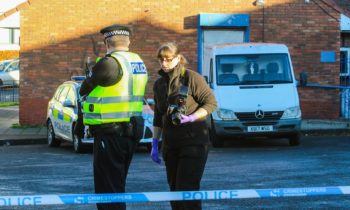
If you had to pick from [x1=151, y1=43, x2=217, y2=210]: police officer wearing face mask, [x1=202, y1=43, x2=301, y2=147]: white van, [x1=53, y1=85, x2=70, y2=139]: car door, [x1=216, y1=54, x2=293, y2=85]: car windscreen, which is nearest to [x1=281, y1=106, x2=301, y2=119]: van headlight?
[x1=202, y1=43, x2=301, y2=147]: white van

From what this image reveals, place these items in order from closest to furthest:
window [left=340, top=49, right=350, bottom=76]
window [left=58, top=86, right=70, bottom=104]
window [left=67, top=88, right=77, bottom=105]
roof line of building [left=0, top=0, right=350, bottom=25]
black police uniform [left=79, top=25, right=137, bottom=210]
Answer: black police uniform [left=79, top=25, right=137, bottom=210], window [left=67, top=88, right=77, bottom=105], window [left=58, top=86, right=70, bottom=104], roof line of building [left=0, top=0, right=350, bottom=25], window [left=340, top=49, right=350, bottom=76]

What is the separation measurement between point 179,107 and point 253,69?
399 inches

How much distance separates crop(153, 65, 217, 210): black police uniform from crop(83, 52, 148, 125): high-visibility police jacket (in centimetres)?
30

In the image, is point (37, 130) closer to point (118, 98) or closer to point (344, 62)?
point (344, 62)

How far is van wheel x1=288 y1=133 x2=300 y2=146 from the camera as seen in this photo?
16.0 m

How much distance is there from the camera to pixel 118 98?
20.9ft

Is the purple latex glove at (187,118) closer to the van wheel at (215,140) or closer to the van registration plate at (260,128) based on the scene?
the van registration plate at (260,128)

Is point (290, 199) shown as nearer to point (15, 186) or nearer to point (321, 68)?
point (15, 186)

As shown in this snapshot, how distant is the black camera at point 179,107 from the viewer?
6422 mm

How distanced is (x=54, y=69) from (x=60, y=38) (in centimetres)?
85

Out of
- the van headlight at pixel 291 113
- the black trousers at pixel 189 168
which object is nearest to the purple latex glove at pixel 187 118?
the black trousers at pixel 189 168

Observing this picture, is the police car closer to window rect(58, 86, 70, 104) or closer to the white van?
window rect(58, 86, 70, 104)

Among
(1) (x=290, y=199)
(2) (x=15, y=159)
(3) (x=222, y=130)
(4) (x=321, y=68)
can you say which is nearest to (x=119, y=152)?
(1) (x=290, y=199)

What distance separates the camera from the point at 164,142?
22.1 ft
